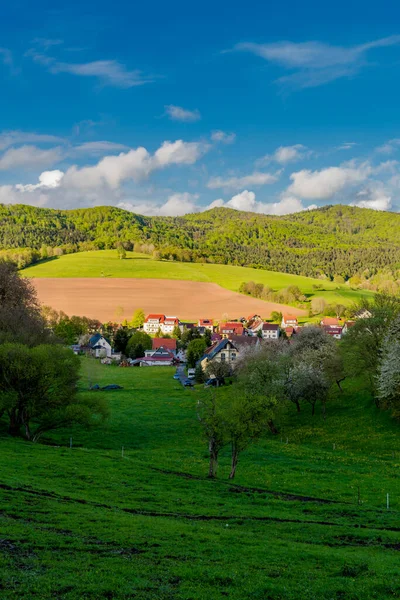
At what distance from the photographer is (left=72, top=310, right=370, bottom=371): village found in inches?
4279

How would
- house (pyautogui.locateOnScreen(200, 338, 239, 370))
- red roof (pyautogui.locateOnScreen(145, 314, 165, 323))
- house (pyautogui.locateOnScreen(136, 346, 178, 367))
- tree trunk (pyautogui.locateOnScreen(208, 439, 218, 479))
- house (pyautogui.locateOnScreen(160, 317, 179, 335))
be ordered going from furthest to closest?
1. red roof (pyautogui.locateOnScreen(145, 314, 165, 323))
2. house (pyautogui.locateOnScreen(160, 317, 179, 335))
3. house (pyautogui.locateOnScreen(136, 346, 178, 367))
4. house (pyautogui.locateOnScreen(200, 338, 239, 370))
5. tree trunk (pyautogui.locateOnScreen(208, 439, 218, 479))

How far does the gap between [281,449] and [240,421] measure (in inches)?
616

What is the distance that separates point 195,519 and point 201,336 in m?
117

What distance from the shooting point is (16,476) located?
94.2 feet

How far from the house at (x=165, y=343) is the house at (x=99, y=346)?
13.8 metres

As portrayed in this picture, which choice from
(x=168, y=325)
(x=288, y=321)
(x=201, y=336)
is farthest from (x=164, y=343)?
(x=288, y=321)

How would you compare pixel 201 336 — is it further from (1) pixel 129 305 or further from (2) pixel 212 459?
(2) pixel 212 459

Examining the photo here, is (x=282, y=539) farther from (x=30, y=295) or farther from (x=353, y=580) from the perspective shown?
(x=30, y=295)

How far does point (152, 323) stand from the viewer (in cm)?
17625

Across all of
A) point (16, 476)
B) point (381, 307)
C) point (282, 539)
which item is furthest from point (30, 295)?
point (282, 539)

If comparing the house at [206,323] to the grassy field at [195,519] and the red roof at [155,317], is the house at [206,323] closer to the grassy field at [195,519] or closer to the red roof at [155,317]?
the red roof at [155,317]

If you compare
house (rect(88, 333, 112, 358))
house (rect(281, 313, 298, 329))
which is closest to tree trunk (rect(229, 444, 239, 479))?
house (rect(88, 333, 112, 358))

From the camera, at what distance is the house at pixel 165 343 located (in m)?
146

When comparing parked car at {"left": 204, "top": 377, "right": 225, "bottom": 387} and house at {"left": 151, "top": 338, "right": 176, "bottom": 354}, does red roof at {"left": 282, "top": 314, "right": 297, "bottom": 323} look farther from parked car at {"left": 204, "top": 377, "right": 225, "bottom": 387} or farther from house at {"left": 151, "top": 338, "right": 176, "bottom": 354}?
parked car at {"left": 204, "top": 377, "right": 225, "bottom": 387}
